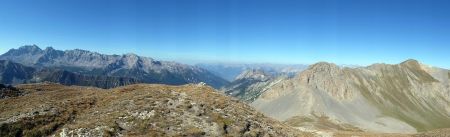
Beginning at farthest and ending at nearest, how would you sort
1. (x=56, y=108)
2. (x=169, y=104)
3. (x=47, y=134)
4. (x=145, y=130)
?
(x=169, y=104)
(x=56, y=108)
(x=145, y=130)
(x=47, y=134)

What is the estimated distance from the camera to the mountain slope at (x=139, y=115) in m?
30.2

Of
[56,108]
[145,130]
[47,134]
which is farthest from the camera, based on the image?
[56,108]

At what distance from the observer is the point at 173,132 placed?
31438 mm

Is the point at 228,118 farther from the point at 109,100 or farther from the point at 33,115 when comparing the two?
the point at 33,115

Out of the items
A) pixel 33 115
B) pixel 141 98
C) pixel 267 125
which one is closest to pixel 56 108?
pixel 33 115

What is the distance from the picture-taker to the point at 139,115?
1305 inches

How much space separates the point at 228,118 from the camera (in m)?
35.2

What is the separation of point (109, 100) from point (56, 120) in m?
6.42

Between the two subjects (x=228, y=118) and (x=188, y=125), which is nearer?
(x=188, y=125)

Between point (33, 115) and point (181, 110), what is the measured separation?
12318 mm

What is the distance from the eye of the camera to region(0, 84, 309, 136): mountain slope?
30203 mm

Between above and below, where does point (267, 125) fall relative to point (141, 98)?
below

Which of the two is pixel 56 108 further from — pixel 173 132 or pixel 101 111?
pixel 173 132

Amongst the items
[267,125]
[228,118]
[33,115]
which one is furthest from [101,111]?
[267,125]
